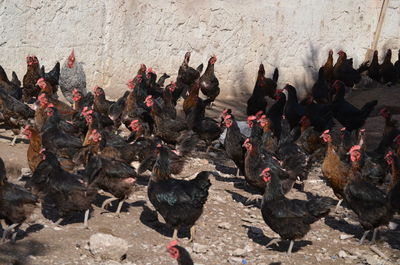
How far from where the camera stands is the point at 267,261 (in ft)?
25.4

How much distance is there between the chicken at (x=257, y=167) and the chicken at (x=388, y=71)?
11.1 m

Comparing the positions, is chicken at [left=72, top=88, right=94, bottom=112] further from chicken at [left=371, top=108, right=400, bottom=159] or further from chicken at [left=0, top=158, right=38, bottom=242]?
chicken at [left=371, top=108, right=400, bottom=159]

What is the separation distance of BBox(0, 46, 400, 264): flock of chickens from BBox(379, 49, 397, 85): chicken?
5.32 meters

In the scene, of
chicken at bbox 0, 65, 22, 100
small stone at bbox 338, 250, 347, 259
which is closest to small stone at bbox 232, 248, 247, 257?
small stone at bbox 338, 250, 347, 259

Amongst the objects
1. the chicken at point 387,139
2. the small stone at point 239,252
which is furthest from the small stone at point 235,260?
the chicken at point 387,139

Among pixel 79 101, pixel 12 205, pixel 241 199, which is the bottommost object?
pixel 241 199

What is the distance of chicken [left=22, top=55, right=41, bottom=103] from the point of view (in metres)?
11.8

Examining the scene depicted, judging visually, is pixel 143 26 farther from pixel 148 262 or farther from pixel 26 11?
pixel 148 262

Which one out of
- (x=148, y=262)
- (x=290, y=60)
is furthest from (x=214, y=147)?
(x=290, y=60)

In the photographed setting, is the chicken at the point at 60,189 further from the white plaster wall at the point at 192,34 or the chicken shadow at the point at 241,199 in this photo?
the white plaster wall at the point at 192,34

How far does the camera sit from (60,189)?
24.4 feet

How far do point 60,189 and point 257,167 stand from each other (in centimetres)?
302

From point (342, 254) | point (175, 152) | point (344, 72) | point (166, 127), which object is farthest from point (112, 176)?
point (344, 72)

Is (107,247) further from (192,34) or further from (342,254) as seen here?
(192,34)
